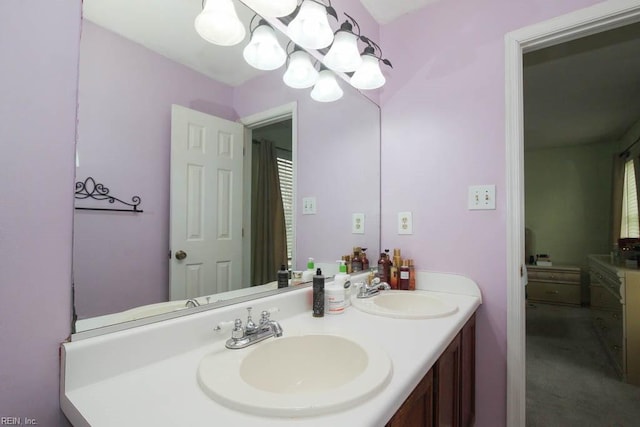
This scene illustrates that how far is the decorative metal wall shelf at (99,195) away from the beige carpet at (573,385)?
7.41 feet

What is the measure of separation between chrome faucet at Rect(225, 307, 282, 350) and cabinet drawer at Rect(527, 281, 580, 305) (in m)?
4.85

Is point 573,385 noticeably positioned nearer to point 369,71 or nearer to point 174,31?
point 369,71

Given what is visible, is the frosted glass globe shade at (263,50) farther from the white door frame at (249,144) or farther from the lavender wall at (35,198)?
the lavender wall at (35,198)

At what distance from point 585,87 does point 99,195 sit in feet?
12.3

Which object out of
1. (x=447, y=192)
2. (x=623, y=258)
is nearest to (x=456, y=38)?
(x=447, y=192)

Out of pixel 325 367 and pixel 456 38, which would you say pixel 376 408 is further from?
pixel 456 38

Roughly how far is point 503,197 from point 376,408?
3.96ft

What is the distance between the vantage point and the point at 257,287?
3.63 ft

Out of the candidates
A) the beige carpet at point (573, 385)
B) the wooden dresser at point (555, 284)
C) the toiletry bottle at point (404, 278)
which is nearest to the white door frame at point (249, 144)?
the toiletry bottle at point (404, 278)

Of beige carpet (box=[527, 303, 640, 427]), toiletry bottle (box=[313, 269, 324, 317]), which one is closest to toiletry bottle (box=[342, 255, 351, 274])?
toiletry bottle (box=[313, 269, 324, 317])

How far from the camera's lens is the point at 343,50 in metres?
1.39

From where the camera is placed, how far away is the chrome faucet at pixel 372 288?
1.41 metres

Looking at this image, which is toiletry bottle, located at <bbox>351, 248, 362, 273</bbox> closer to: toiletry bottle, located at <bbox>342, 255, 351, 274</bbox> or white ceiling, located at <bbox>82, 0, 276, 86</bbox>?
toiletry bottle, located at <bbox>342, 255, 351, 274</bbox>

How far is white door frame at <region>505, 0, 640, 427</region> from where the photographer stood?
1.34 m
